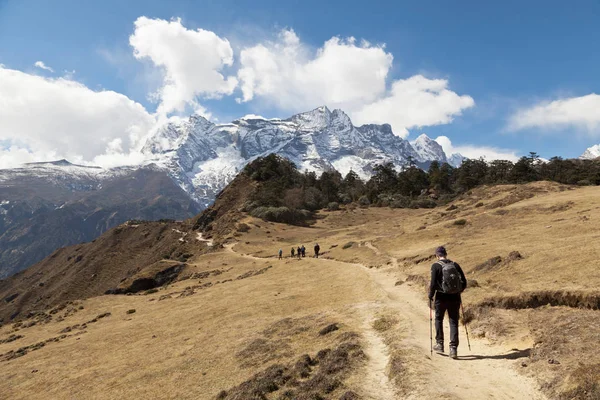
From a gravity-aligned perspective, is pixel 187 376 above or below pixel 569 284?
below

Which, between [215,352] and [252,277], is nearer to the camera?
[215,352]

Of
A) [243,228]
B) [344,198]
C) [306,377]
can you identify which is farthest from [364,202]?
[306,377]

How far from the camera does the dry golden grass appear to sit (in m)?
10.9

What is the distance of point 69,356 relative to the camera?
25547 mm

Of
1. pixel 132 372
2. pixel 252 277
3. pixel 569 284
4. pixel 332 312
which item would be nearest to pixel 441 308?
pixel 569 284

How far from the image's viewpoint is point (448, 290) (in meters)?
11.0

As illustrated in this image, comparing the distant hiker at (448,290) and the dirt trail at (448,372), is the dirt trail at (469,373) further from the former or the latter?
the distant hiker at (448,290)

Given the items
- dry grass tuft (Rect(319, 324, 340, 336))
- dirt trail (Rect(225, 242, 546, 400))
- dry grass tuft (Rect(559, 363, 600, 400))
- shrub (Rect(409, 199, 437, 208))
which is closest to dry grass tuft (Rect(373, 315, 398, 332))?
dirt trail (Rect(225, 242, 546, 400))

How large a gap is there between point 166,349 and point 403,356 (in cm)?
1519

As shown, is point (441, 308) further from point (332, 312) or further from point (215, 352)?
point (215, 352)

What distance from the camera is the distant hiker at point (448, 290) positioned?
10.9 m

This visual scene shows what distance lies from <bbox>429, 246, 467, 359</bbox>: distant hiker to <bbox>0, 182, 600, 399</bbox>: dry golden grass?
81 cm

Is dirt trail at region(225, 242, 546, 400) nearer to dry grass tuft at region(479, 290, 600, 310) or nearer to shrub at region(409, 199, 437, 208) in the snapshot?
dry grass tuft at region(479, 290, 600, 310)

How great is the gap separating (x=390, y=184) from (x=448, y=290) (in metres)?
133
